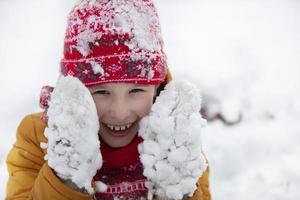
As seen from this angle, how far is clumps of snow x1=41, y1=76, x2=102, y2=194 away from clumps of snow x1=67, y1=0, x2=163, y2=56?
0.23 m

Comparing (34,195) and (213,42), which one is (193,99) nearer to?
(34,195)

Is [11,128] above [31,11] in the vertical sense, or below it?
below

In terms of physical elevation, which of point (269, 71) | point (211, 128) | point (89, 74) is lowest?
point (211, 128)

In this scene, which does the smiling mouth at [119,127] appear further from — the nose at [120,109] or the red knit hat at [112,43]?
the red knit hat at [112,43]

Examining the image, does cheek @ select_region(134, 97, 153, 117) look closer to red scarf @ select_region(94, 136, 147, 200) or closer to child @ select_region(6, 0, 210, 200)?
child @ select_region(6, 0, 210, 200)

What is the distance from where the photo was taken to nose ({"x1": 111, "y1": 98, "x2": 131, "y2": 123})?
1832 mm

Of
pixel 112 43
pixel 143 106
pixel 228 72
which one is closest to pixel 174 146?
pixel 143 106

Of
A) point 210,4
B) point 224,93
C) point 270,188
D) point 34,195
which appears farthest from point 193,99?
point 210,4

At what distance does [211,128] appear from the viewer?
367cm

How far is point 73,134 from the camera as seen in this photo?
1677 millimetres

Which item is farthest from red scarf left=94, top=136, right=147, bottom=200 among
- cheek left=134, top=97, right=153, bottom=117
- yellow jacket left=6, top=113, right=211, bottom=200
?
yellow jacket left=6, top=113, right=211, bottom=200

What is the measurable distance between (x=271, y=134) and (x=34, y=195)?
7.53 ft

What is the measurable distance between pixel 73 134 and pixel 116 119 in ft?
0.77

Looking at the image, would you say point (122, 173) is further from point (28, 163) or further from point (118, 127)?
point (28, 163)
